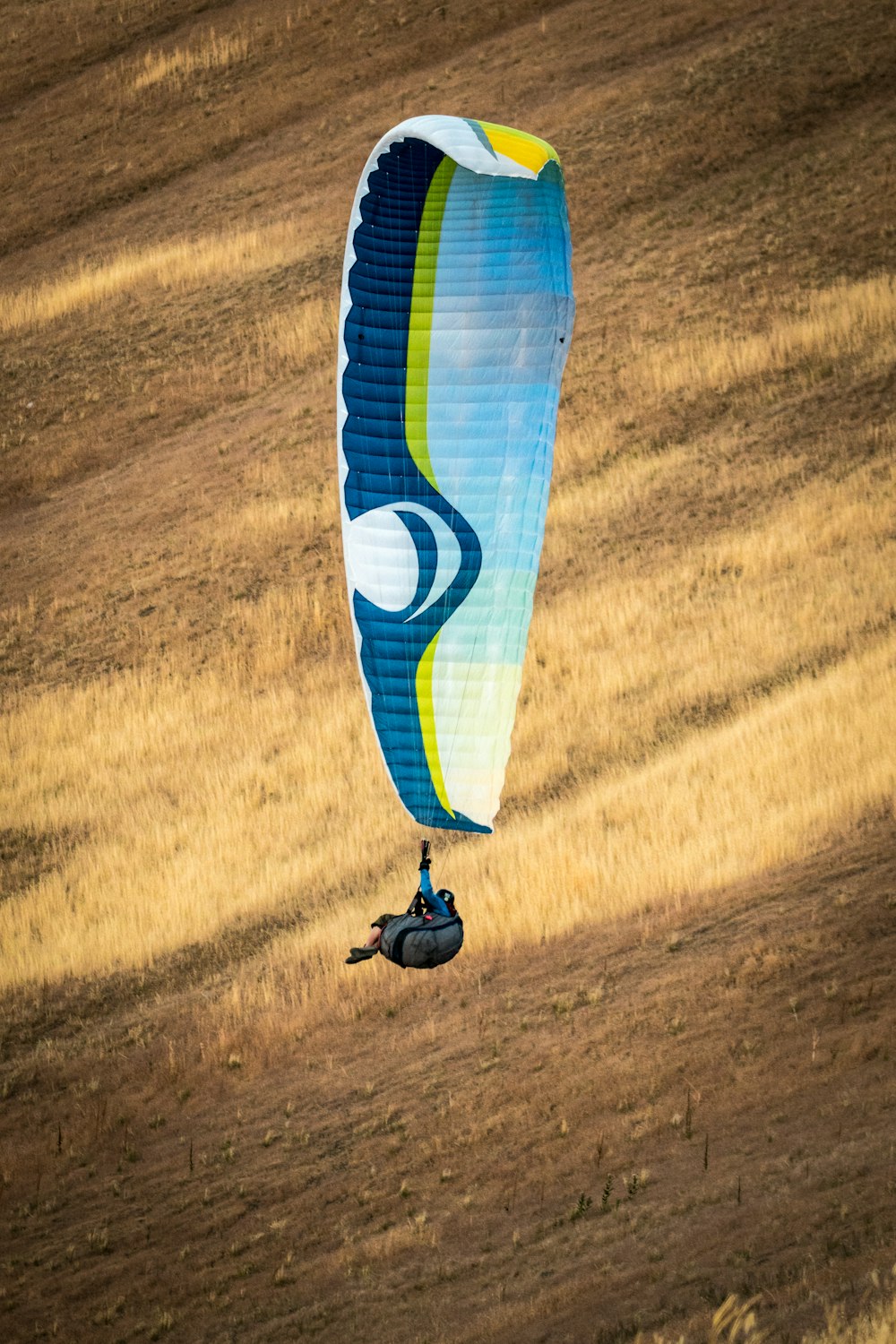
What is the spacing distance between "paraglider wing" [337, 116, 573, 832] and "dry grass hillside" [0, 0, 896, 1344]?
171 inches

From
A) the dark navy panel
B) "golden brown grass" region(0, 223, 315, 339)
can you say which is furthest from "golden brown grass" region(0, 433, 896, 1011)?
"golden brown grass" region(0, 223, 315, 339)

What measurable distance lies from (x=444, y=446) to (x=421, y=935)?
385 centimetres

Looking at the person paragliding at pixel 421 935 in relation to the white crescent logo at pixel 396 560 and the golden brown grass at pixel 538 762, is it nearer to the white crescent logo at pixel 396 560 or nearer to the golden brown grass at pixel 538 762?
the white crescent logo at pixel 396 560

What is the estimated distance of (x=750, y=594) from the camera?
83.2 feet

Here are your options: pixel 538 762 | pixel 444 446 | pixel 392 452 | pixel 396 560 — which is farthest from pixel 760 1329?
pixel 538 762

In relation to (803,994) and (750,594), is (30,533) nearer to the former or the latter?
(750,594)

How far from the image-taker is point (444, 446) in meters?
12.4

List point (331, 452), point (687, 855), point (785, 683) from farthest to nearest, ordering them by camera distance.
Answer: point (331, 452) → point (785, 683) → point (687, 855)

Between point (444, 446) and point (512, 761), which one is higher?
point (444, 446)

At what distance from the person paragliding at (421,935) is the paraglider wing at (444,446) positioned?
0.87 meters

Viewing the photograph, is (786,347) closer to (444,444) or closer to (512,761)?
(512,761)

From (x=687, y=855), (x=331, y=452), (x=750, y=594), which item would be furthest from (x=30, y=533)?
(x=687, y=855)

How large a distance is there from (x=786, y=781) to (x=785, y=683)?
133 inches

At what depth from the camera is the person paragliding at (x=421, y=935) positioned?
10.9 meters
